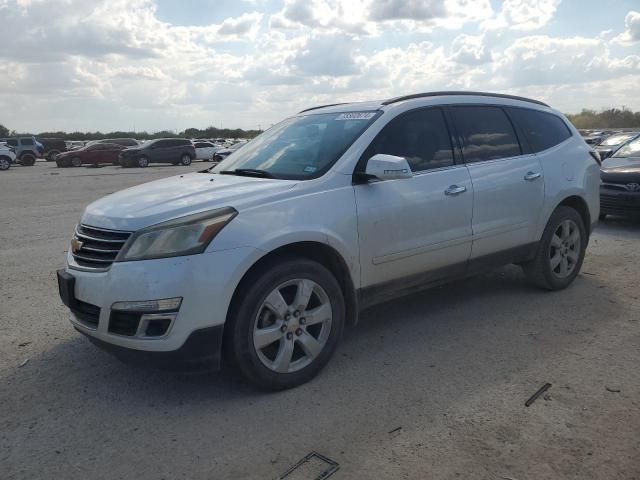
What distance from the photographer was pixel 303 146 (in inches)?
173

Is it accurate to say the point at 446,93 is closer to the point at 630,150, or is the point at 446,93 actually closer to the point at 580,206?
the point at 580,206

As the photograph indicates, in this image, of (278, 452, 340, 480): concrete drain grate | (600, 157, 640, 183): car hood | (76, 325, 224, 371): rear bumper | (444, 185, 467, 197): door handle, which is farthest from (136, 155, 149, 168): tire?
(278, 452, 340, 480): concrete drain grate

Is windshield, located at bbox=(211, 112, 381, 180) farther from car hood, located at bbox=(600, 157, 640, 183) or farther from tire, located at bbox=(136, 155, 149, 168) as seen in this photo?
tire, located at bbox=(136, 155, 149, 168)

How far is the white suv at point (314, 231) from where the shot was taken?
324cm

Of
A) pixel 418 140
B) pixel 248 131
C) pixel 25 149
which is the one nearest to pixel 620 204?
pixel 418 140

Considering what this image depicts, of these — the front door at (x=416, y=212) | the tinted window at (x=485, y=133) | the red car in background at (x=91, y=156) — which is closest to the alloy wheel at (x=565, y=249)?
the tinted window at (x=485, y=133)

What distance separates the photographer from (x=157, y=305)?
10.4ft

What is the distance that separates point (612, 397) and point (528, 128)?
2793 mm

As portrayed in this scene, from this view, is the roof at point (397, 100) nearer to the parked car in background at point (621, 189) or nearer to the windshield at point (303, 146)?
the windshield at point (303, 146)

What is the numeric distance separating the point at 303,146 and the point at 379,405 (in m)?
2.03

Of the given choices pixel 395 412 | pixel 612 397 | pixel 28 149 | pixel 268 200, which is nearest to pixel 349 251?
pixel 268 200

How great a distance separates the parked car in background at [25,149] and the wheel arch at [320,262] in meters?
35.4

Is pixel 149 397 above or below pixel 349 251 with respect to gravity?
below

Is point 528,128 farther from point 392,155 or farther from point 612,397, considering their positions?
point 612,397
